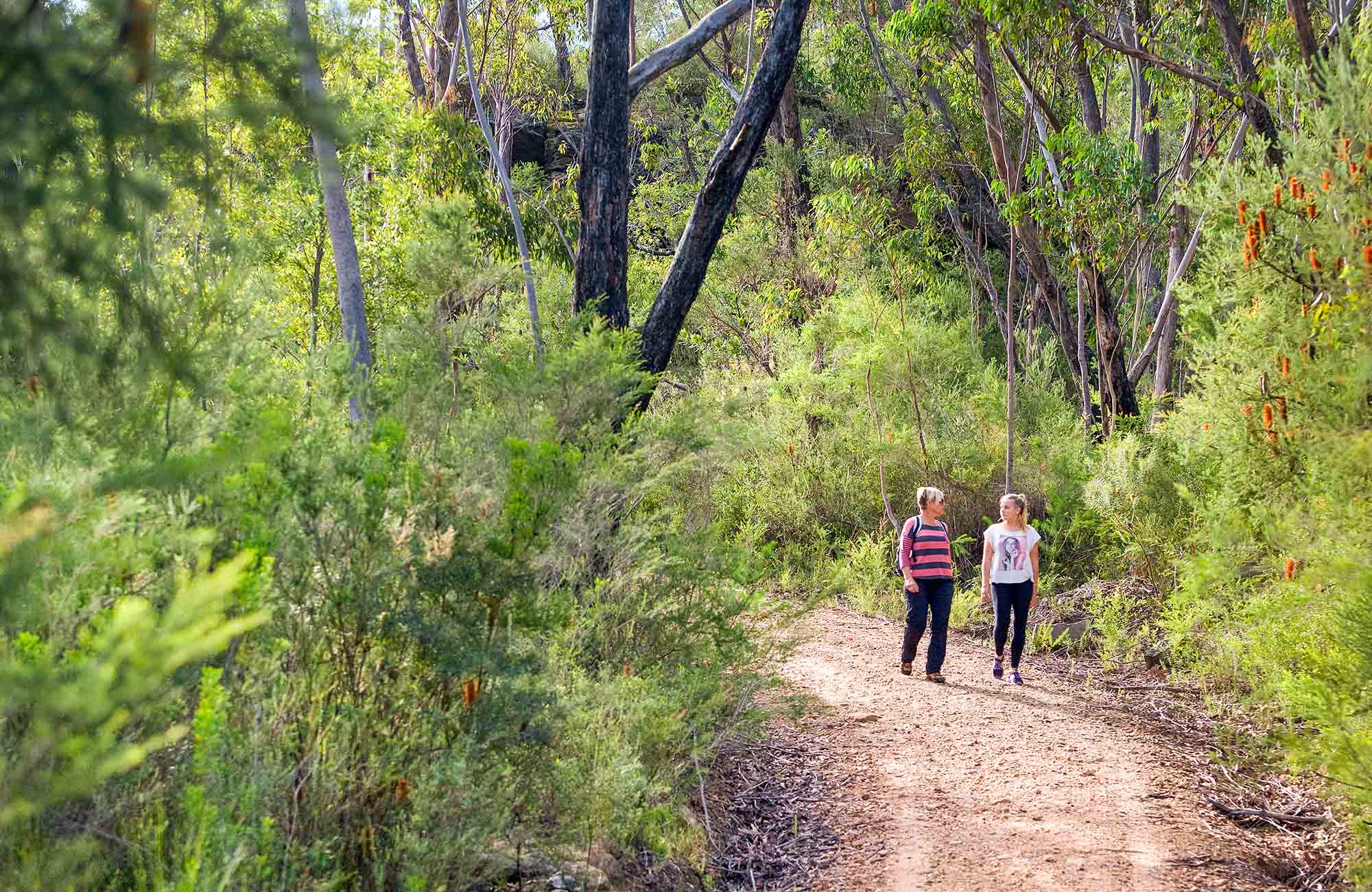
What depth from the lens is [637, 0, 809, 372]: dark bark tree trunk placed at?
8.09 m

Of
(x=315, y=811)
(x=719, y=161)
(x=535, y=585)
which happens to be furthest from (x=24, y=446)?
(x=719, y=161)

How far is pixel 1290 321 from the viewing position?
6.11 m

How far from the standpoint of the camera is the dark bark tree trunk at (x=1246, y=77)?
853 cm

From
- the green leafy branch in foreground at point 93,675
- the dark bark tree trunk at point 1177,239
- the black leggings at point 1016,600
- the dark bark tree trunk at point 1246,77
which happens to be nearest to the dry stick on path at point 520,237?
the black leggings at point 1016,600

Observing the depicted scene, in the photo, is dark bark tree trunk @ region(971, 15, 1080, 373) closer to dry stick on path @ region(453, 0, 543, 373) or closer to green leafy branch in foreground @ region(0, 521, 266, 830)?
dry stick on path @ region(453, 0, 543, 373)

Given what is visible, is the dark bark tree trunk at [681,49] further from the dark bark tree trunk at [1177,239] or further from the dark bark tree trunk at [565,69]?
the dark bark tree trunk at [565,69]

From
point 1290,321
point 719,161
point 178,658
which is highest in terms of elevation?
point 719,161

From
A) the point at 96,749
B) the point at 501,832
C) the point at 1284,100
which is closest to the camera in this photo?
the point at 96,749

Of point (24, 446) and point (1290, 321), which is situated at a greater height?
point (1290, 321)

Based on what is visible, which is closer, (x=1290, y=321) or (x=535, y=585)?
(x=535, y=585)

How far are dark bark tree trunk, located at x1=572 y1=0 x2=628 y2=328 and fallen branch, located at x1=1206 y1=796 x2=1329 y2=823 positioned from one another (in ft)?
15.9

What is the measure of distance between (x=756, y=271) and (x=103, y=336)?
15755 millimetres

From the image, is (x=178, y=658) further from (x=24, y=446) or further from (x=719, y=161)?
(x=719, y=161)

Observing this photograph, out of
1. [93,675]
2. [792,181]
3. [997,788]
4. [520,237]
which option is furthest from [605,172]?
[792,181]
